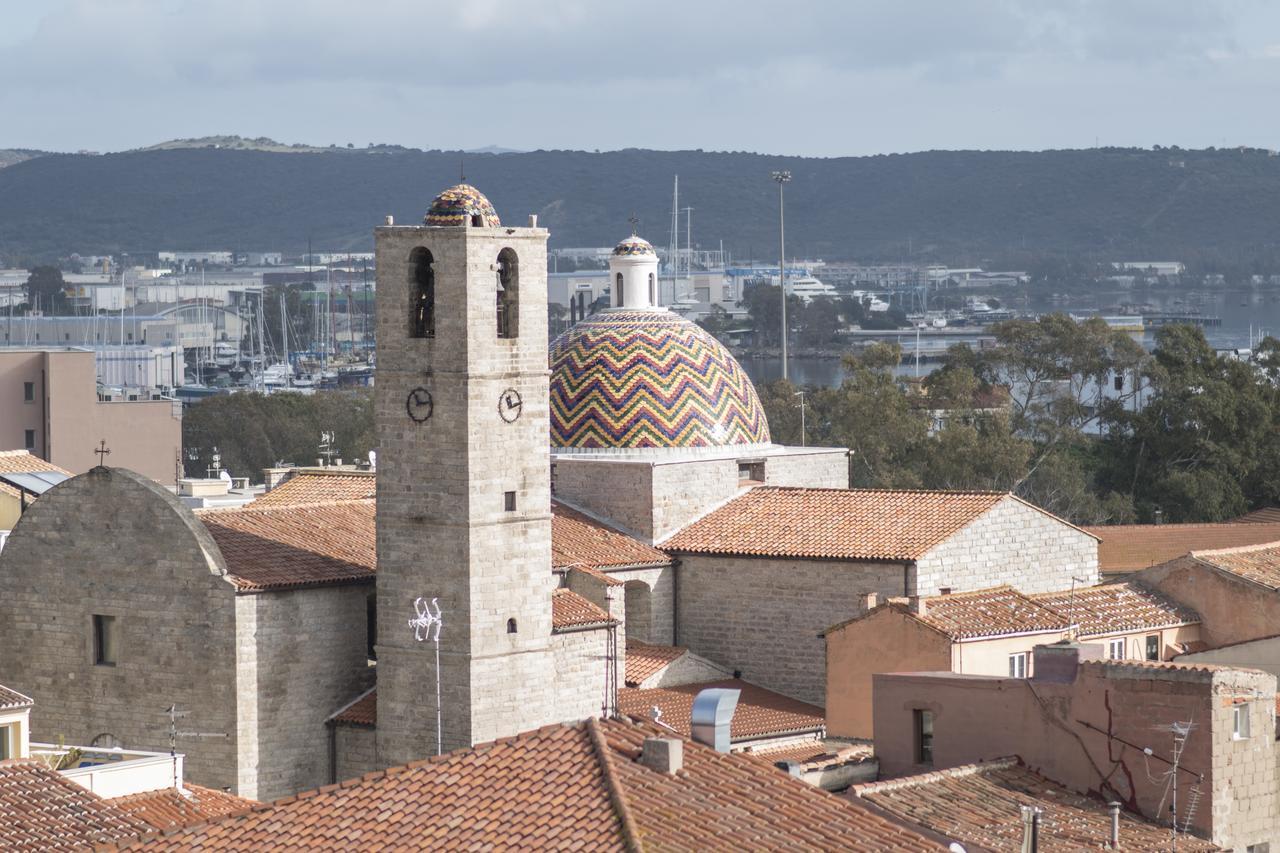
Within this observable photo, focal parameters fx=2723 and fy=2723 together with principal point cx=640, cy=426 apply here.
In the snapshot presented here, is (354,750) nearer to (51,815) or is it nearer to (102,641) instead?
(102,641)

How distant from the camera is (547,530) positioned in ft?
78.3

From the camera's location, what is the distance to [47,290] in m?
144

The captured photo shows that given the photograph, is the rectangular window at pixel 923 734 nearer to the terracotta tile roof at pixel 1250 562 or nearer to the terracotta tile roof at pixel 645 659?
the terracotta tile roof at pixel 645 659

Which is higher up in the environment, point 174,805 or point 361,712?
point 174,805

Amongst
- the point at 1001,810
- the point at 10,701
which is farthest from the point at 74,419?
the point at 1001,810

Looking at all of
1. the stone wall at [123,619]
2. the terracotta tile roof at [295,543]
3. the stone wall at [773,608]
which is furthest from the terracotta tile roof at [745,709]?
the stone wall at [123,619]

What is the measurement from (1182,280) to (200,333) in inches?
3092

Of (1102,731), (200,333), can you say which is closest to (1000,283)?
(200,333)

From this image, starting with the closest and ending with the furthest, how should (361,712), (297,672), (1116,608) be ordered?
(297,672)
(361,712)
(1116,608)

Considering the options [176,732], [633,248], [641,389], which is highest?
[633,248]

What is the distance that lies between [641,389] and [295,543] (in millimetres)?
5343

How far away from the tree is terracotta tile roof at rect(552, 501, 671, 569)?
113470 millimetres

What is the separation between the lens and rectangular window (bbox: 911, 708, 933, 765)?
1766 centimetres

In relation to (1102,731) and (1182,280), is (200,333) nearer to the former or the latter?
(1182,280)
